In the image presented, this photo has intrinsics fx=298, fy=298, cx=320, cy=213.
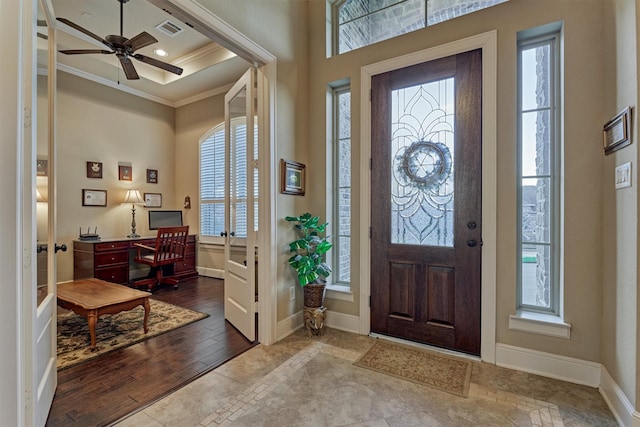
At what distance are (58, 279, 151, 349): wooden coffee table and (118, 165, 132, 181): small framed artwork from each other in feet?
8.27

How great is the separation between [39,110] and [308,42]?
242cm

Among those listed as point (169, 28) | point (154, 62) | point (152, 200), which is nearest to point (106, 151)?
point (152, 200)

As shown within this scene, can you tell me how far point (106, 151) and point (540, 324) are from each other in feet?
19.8

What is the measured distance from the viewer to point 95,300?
257 centimetres

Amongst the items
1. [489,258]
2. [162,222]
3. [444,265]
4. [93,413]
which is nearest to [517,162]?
[489,258]

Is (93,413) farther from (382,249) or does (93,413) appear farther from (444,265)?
(444,265)

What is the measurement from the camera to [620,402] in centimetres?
163

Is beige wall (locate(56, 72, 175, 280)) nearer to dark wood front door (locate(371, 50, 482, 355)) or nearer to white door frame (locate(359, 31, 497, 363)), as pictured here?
dark wood front door (locate(371, 50, 482, 355))

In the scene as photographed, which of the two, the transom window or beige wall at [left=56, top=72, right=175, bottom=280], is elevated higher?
the transom window

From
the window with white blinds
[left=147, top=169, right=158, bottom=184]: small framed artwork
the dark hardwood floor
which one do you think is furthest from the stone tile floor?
[left=147, top=169, right=158, bottom=184]: small framed artwork

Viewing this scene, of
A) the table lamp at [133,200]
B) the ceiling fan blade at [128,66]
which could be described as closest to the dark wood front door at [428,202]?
the ceiling fan blade at [128,66]

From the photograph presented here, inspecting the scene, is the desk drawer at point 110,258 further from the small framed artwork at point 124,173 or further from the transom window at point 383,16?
the transom window at point 383,16

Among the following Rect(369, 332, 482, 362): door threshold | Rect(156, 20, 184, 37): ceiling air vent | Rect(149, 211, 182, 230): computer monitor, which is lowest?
Rect(369, 332, 482, 362): door threshold

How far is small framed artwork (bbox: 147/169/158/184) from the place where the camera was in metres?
5.42
